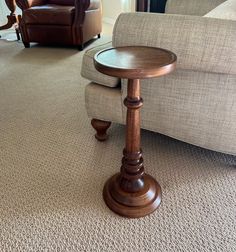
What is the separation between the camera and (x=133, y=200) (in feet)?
3.28

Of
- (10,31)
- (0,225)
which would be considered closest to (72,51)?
(10,31)

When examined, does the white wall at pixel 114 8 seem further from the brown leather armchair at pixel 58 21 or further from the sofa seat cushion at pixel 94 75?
the sofa seat cushion at pixel 94 75

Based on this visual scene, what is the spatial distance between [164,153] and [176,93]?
38cm

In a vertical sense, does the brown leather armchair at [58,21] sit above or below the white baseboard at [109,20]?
above

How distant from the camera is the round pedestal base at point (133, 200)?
98 centimetres

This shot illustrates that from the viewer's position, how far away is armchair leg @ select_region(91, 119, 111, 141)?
53.2 inches

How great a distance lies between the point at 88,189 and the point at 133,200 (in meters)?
0.22

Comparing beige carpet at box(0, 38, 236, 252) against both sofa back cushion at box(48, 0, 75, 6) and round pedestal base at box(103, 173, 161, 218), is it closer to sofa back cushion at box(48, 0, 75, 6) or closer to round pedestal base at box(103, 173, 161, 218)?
round pedestal base at box(103, 173, 161, 218)

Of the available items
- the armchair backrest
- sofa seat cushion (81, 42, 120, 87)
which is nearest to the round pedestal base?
sofa seat cushion (81, 42, 120, 87)

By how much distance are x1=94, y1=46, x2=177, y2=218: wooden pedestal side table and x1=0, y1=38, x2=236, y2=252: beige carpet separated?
0.15 ft

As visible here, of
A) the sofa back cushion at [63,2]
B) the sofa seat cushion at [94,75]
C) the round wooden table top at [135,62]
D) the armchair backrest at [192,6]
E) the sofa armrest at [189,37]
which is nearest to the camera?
the round wooden table top at [135,62]

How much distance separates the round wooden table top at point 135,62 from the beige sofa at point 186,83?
78 mm

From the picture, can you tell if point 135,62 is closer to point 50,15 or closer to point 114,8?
point 50,15

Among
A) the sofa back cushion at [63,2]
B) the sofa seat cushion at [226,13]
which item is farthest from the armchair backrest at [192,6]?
the sofa back cushion at [63,2]
